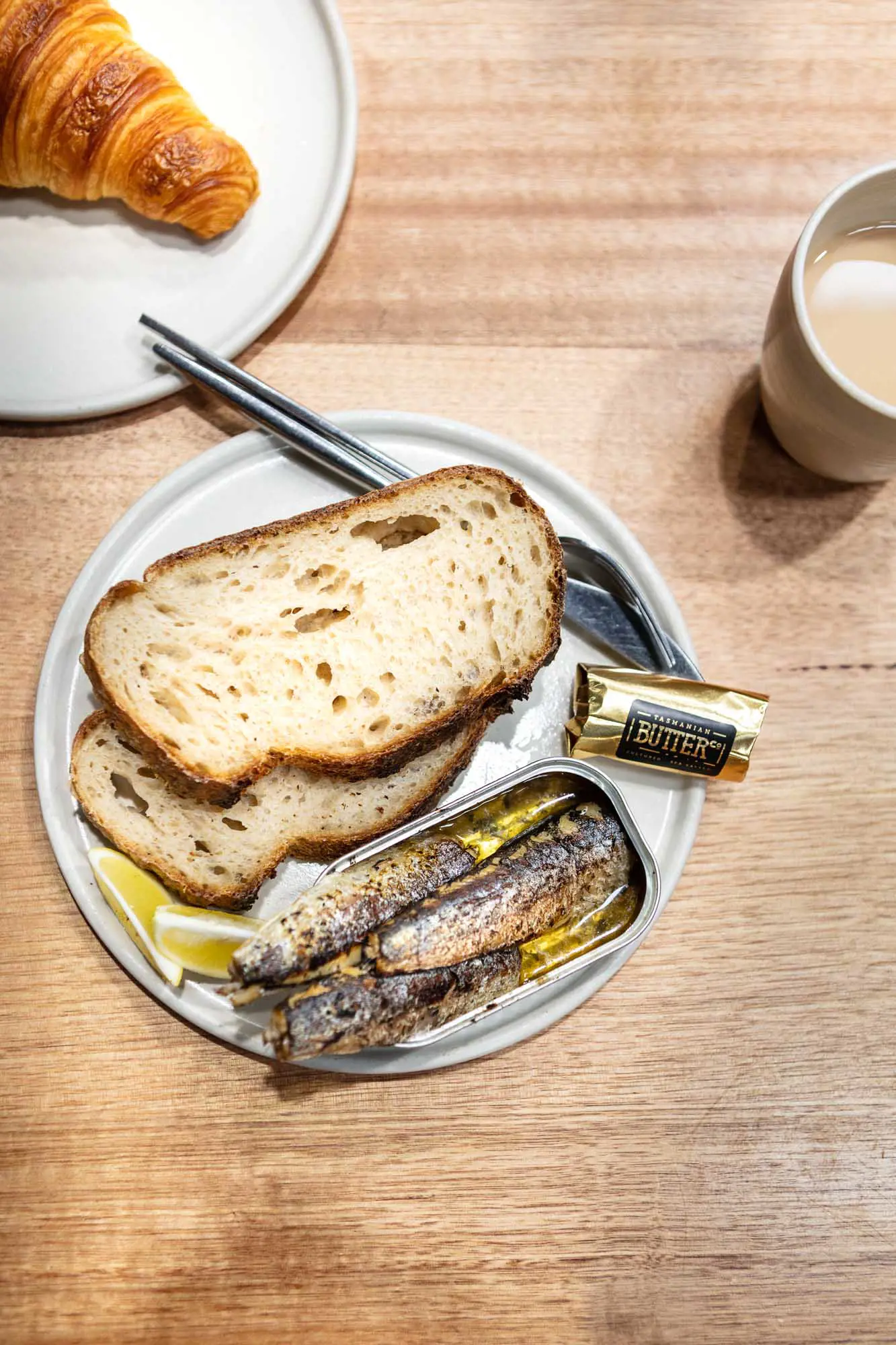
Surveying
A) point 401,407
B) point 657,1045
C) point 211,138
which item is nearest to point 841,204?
point 401,407

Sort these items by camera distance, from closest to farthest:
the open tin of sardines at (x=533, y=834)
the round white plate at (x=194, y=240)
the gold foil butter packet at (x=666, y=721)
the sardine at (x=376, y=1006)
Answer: the sardine at (x=376, y=1006)
the open tin of sardines at (x=533, y=834)
the gold foil butter packet at (x=666, y=721)
the round white plate at (x=194, y=240)

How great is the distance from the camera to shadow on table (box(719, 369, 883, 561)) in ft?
4.64

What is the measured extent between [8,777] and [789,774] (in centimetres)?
110

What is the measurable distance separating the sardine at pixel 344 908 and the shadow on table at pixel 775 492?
2.21 ft

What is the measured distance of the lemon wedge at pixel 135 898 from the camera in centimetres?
117

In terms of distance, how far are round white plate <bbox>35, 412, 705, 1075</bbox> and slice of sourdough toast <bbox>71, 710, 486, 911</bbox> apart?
2.6 inches

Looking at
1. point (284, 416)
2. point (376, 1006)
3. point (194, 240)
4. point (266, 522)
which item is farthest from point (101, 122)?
point (376, 1006)

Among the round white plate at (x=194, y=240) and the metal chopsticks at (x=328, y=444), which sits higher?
the round white plate at (x=194, y=240)

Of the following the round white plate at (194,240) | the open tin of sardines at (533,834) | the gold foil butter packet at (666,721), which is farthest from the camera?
the round white plate at (194,240)

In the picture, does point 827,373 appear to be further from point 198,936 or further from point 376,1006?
point 198,936

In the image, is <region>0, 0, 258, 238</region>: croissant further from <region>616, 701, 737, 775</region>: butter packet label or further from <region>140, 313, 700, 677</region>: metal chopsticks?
<region>616, 701, 737, 775</region>: butter packet label

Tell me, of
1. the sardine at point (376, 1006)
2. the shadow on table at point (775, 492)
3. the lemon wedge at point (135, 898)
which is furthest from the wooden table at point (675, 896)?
the sardine at point (376, 1006)

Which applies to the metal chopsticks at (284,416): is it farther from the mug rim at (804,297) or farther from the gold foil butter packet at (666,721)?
the mug rim at (804,297)

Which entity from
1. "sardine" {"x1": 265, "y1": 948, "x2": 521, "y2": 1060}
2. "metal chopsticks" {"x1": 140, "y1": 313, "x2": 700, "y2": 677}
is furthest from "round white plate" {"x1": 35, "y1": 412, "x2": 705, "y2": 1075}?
"sardine" {"x1": 265, "y1": 948, "x2": 521, "y2": 1060}
